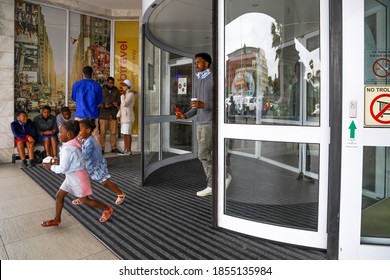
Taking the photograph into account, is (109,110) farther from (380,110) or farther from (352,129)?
(380,110)

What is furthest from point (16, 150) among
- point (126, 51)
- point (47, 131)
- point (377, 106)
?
point (377, 106)

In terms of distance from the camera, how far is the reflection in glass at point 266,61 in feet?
8.75

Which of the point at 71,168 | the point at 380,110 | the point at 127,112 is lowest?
the point at 71,168

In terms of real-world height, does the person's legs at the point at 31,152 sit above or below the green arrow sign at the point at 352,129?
below

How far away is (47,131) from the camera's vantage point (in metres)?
6.21

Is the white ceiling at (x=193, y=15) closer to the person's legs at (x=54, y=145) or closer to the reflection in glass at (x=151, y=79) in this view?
the reflection in glass at (x=151, y=79)

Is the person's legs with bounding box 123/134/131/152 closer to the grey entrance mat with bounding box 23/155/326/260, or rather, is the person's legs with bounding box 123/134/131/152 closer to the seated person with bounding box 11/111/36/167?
the seated person with bounding box 11/111/36/167

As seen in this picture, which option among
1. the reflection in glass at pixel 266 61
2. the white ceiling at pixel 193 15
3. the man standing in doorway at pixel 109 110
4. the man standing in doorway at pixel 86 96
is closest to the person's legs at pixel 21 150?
the man standing in doorway at pixel 86 96

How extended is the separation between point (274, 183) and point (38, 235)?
288 centimetres

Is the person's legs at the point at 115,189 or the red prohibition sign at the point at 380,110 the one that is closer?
the red prohibition sign at the point at 380,110

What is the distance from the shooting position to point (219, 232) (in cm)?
280

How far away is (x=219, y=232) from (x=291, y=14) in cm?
207

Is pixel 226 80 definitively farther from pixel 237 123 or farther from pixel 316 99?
pixel 316 99

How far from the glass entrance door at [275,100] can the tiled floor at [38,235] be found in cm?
119
